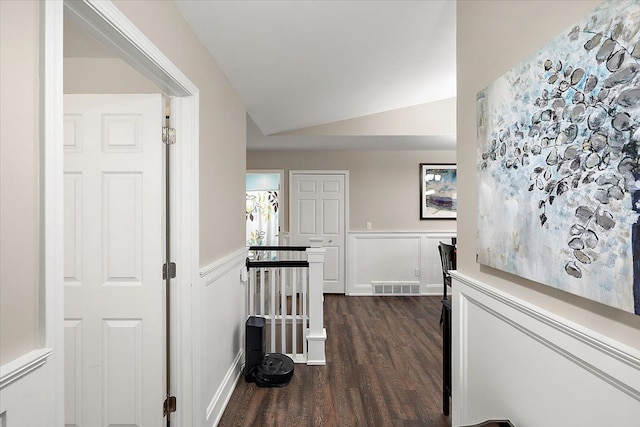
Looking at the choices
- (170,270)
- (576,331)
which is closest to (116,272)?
(170,270)

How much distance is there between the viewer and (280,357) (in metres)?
2.96

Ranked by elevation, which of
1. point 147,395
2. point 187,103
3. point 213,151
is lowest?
point 147,395

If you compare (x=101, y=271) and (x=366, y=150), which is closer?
(x=101, y=271)

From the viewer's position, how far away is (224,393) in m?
2.46

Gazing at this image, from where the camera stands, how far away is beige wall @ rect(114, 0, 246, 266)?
5.12 feet

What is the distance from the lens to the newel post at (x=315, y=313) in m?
3.10

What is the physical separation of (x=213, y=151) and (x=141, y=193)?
1.90ft

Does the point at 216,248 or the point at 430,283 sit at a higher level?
the point at 216,248

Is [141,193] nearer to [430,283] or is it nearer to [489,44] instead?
[489,44]

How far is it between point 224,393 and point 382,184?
161 inches

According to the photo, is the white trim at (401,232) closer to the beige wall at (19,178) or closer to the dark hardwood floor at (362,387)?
the dark hardwood floor at (362,387)

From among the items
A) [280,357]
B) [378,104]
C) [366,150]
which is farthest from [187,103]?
[366,150]

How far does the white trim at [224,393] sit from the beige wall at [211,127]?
0.88 metres

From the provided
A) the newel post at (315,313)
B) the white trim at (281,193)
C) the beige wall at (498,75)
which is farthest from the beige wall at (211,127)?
the white trim at (281,193)
